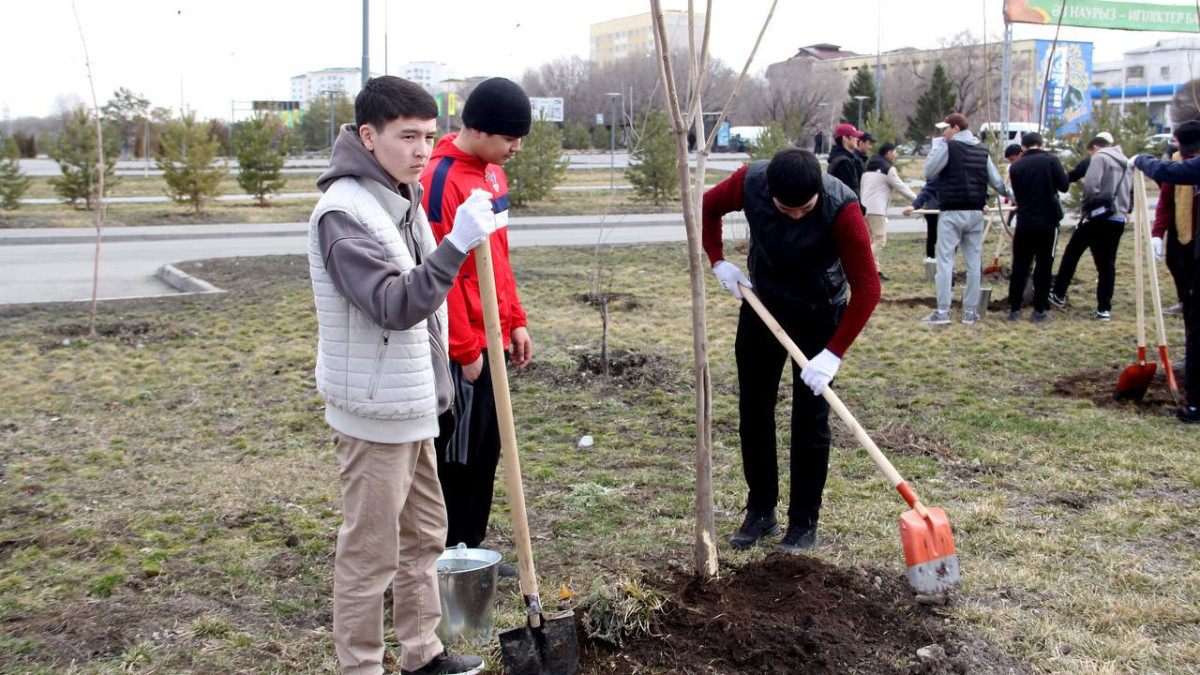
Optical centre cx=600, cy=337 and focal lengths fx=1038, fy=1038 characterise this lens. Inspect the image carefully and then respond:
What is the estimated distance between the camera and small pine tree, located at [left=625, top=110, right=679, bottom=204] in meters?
20.3

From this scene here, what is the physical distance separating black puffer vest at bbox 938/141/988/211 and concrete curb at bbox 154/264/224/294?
7.15 metres

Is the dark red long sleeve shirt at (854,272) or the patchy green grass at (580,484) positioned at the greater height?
the dark red long sleeve shirt at (854,272)

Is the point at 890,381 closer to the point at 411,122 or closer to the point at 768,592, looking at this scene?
the point at 768,592

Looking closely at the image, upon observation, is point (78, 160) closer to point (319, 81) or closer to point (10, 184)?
point (10, 184)

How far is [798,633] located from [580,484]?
1903 millimetres

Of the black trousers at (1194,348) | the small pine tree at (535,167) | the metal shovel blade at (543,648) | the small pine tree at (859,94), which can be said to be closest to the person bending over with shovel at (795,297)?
the metal shovel blade at (543,648)

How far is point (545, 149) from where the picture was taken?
2058 cm

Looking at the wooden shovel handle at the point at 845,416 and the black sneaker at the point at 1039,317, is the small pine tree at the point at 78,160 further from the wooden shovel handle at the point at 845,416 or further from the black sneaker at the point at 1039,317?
the wooden shovel handle at the point at 845,416

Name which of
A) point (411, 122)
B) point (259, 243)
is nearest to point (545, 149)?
point (259, 243)

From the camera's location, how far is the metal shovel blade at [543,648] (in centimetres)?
288

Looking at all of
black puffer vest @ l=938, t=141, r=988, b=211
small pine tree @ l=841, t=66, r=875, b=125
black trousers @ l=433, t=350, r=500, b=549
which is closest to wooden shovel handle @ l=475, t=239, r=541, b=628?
black trousers @ l=433, t=350, r=500, b=549

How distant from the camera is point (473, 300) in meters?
3.40

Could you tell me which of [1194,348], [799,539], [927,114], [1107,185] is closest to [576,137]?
[927,114]

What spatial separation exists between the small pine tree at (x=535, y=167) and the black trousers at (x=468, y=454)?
16.8 metres
